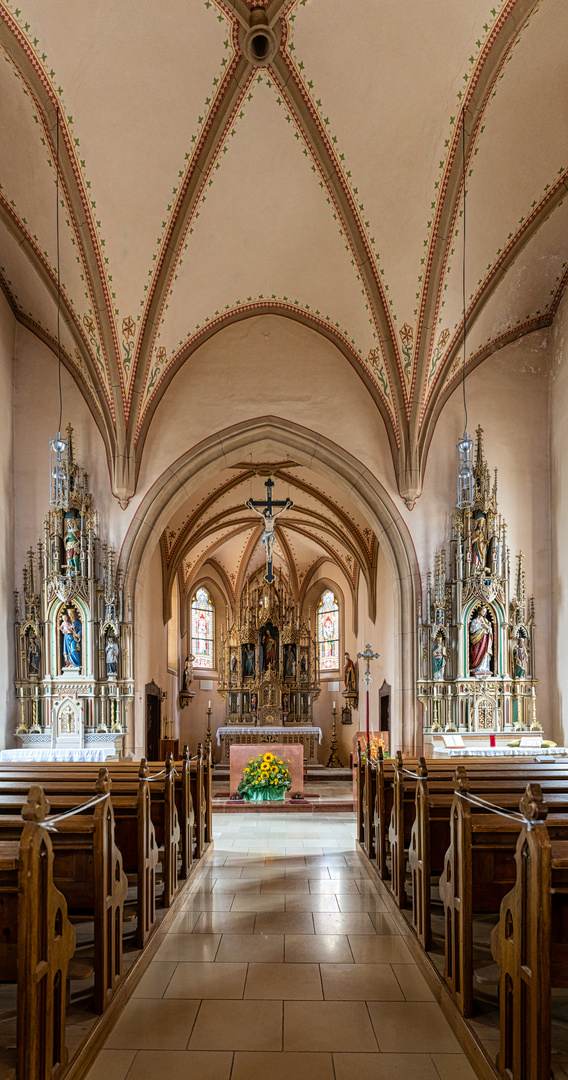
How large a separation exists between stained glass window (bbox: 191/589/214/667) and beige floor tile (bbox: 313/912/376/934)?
54.2 ft

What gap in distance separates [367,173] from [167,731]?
485 inches

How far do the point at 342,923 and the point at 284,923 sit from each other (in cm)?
43

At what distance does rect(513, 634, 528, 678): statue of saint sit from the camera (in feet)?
39.4

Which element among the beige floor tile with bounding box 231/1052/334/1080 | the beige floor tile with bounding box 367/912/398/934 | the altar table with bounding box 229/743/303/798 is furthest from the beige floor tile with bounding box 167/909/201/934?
the altar table with bounding box 229/743/303/798

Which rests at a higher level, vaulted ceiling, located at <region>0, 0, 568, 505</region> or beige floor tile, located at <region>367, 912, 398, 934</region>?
vaulted ceiling, located at <region>0, 0, 568, 505</region>

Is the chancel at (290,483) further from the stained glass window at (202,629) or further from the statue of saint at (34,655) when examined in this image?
the stained glass window at (202,629)

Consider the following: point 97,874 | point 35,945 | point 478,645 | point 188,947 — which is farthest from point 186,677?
point 35,945

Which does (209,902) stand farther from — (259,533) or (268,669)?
(259,533)

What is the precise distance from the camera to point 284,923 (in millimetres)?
5980

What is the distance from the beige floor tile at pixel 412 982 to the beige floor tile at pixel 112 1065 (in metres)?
1.59

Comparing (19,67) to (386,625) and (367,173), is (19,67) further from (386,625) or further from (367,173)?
(386,625)

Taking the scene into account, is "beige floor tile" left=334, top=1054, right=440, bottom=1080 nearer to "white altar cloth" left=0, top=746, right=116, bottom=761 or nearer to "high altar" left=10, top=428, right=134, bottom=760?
"white altar cloth" left=0, top=746, right=116, bottom=761

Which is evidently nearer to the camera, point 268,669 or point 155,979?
point 155,979

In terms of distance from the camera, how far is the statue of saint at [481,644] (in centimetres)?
1191
